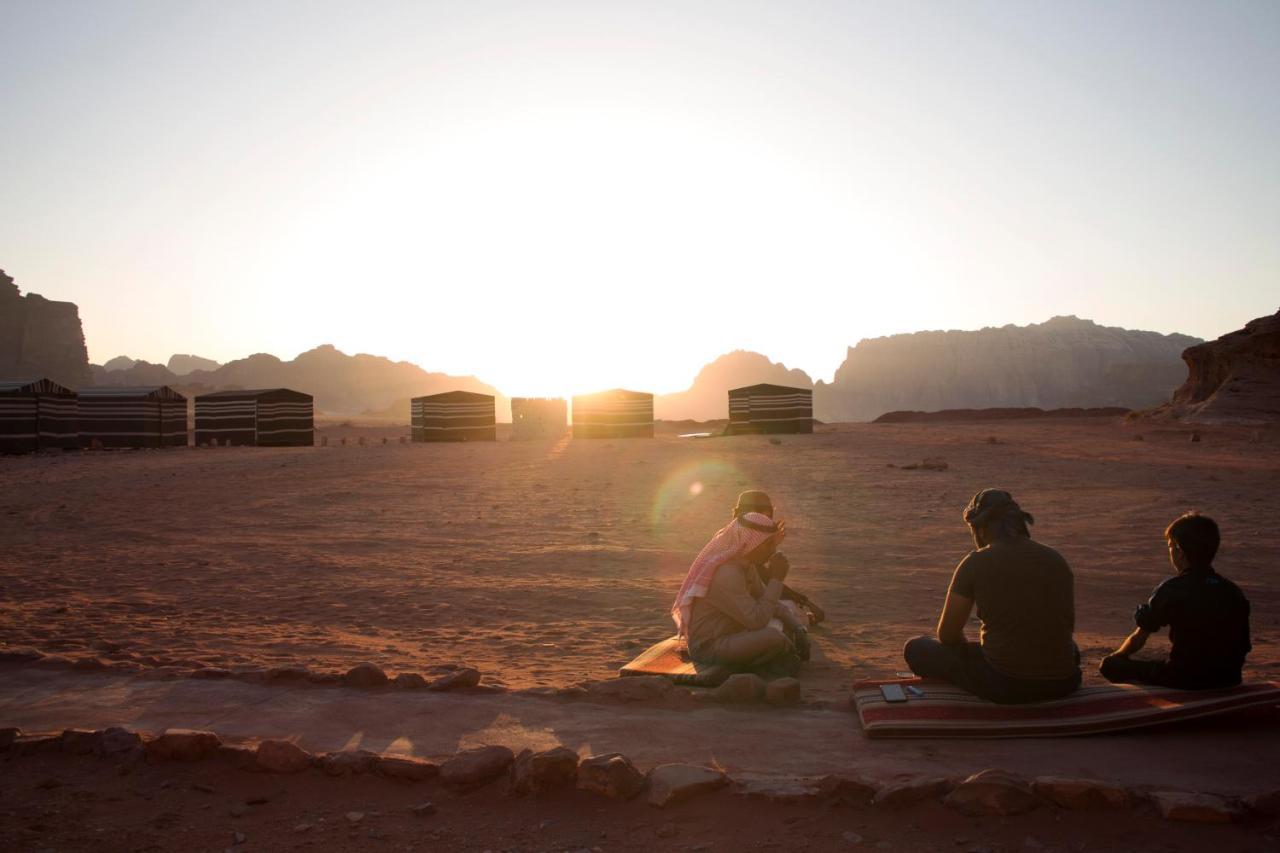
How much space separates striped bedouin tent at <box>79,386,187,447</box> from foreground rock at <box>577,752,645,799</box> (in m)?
36.9

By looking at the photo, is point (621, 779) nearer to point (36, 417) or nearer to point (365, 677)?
point (365, 677)

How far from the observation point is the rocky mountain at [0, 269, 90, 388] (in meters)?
87.0

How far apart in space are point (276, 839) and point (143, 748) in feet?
4.45

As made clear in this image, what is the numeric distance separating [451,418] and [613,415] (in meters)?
7.46

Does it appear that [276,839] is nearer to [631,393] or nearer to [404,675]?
[404,675]

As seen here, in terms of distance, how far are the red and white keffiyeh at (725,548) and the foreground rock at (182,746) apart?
3029 millimetres

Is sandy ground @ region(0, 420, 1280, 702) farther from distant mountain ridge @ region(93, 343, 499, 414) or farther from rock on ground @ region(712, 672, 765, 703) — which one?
distant mountain ridge @ region(93, 343, 499, 414)

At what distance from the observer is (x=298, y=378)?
152125mm

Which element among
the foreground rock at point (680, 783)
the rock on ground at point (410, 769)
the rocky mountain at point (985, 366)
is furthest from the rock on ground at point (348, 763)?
the rocky mountain at point (985, 366)

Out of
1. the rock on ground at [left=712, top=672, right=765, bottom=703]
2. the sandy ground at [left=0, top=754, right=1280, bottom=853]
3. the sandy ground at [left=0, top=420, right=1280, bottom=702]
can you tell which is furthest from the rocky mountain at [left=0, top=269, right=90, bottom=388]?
the rock on ground at [left=712, top=672, right=765, bottom=703]

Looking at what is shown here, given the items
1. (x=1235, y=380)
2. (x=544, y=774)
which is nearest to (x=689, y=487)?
(x=544, y=774)

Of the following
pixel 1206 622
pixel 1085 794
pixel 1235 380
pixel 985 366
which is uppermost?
pixel 985 366

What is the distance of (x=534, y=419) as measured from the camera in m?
43.6

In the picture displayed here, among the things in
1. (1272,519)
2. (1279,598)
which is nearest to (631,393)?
(1272,519)
